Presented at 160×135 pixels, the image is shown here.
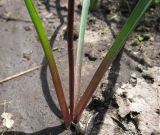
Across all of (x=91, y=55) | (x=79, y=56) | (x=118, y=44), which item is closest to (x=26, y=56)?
(x=91, y=55)

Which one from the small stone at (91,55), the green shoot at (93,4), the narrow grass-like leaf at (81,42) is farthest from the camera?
the green shoot at (93,4)

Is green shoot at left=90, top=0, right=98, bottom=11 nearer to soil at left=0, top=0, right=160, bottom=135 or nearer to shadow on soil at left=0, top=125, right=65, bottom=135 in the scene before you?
soil at left=0, top=0, right=160, bottom=135

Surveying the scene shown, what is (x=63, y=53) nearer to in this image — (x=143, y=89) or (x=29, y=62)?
(x=29, y=62)

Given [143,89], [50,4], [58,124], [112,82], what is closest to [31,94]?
[58,124]

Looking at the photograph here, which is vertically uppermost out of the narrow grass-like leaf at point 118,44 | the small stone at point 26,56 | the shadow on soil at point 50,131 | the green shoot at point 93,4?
the narrow grass-like leaf at point 118,44

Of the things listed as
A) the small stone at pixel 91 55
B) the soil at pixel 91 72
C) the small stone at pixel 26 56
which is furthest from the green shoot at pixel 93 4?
the small stone at pixel 26 56

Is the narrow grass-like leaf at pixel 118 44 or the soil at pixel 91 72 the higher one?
the narrow grass-like leaf at pixel 118 44

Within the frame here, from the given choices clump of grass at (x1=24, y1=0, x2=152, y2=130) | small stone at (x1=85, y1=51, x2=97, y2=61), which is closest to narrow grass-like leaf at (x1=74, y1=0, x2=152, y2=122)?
clump of grass at (x1=24, y1=0, x2=152, y2=130)

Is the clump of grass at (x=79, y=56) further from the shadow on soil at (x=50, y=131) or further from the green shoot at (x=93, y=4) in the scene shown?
the green shoot at (x=93, y=4)
